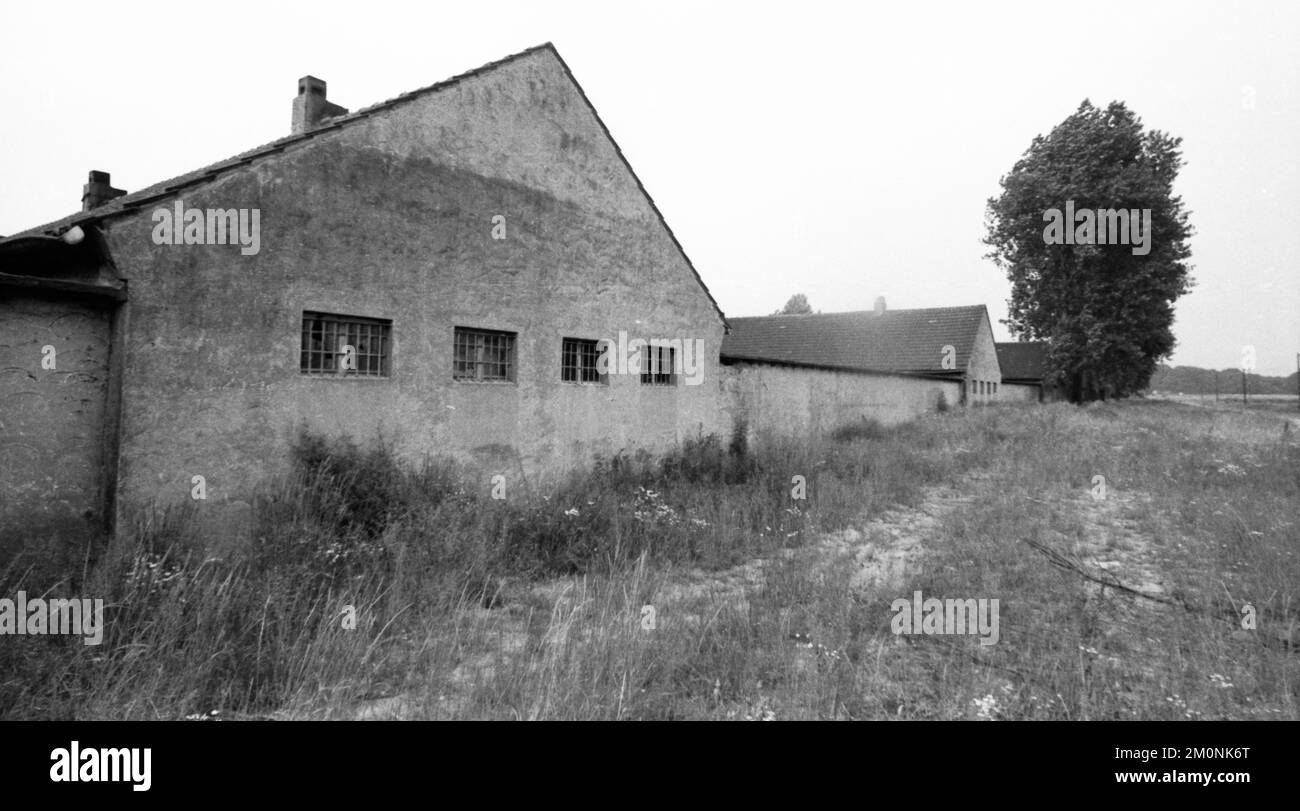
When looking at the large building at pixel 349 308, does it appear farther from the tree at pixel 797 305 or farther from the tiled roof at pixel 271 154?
the tree at pixel 797 305

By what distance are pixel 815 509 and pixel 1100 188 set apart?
29606 mm

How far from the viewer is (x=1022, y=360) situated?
4594cm

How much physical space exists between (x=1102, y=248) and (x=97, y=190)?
37968 millimetres

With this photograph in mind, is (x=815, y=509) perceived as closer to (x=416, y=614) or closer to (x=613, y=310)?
(x=613, y=310)

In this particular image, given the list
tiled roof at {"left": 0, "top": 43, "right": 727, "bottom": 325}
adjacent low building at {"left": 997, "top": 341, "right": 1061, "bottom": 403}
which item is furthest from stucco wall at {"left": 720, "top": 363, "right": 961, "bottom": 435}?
adjacent low building at {"left": 997, "top": 341, "right": 1061, "bottom": 403}

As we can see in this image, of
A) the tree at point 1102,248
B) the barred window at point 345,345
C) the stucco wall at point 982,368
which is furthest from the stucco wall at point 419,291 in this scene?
the tree at point 1102,248

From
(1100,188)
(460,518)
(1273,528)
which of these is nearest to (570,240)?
(460,518)

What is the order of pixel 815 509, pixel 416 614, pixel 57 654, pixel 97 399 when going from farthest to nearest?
pixel 815 509 → pixel 97 399 → pixel 416 614 → pixel 57 654

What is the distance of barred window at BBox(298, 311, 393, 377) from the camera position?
21.5 feet

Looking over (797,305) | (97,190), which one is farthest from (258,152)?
(797,305)

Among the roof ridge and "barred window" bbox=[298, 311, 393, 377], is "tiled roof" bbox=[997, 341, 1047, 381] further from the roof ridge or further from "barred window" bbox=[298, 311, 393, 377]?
"barred window" bbox=[298, 311, 393, 377]

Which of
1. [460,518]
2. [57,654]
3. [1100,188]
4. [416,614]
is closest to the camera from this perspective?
[57,654]

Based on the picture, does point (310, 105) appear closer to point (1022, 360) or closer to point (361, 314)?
point (361, 314)

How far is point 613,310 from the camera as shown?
10.2 meters
